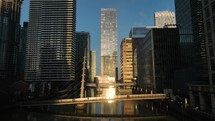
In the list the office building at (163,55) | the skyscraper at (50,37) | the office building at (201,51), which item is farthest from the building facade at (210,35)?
the skyscraper at (50,37)

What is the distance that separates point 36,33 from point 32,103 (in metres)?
128

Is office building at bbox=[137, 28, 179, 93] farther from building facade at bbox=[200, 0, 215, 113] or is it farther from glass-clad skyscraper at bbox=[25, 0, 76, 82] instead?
glass-clad skyscraper at bbox=[25, 0, 76, 82]

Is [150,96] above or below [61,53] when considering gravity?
below

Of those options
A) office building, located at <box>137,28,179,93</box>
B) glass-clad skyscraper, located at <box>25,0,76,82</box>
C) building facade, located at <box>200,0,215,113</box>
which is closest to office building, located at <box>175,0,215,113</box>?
building facade, located at <box>200,0,215,113</box>

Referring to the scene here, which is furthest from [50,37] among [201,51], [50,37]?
[201,51]

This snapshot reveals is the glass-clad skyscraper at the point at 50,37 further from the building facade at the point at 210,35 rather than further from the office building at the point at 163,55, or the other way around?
the building facade at the point at 210,35

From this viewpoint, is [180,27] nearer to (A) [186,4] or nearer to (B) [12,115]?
(A) [186,4]

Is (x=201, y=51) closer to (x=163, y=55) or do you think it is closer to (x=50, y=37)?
(x=163, y=55)

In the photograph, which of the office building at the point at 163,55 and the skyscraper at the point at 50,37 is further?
the skyscraper at the point at 50,37

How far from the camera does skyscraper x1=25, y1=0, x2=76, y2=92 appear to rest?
181 m

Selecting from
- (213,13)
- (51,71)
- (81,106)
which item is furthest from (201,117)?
(51,71)

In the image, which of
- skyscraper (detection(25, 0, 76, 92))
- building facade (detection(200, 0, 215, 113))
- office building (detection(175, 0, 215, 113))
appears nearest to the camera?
building facade (detection(200, 0, 215, 113))

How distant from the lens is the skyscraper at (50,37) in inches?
7136

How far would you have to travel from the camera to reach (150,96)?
7738 cm
